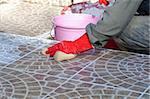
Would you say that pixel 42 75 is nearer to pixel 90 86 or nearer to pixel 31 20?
pixel 90 86

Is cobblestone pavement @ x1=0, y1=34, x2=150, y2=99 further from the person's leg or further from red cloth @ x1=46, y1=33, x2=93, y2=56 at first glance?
the person's leg

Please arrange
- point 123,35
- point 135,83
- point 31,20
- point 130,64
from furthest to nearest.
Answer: point 31,20, point 123,35, point 130,64, point 135,83

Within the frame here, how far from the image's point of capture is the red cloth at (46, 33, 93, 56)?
1.66 metres

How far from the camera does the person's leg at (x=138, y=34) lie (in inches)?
75.2

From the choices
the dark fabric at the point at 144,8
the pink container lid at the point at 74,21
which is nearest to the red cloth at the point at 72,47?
the dark fabric at the point at 144,8

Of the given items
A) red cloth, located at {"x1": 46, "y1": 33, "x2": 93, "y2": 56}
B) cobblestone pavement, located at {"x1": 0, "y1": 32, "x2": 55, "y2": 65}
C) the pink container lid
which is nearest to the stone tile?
cobblestone pavement, located at {"x1": 0, "y1": 32, "x2": 55, "y2": 65}

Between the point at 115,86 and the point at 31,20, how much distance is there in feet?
9.99

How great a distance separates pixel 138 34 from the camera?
1.93m

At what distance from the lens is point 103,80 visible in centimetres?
134

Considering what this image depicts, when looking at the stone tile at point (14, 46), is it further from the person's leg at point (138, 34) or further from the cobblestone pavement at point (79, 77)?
the person's leg at point (138, 34)

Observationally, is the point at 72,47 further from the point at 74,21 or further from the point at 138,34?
the point at 74,21

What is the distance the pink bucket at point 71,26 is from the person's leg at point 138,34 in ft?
1.36

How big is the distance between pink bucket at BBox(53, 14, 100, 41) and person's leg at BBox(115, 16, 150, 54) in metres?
0.41

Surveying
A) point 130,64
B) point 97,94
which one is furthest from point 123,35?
point 97,94
